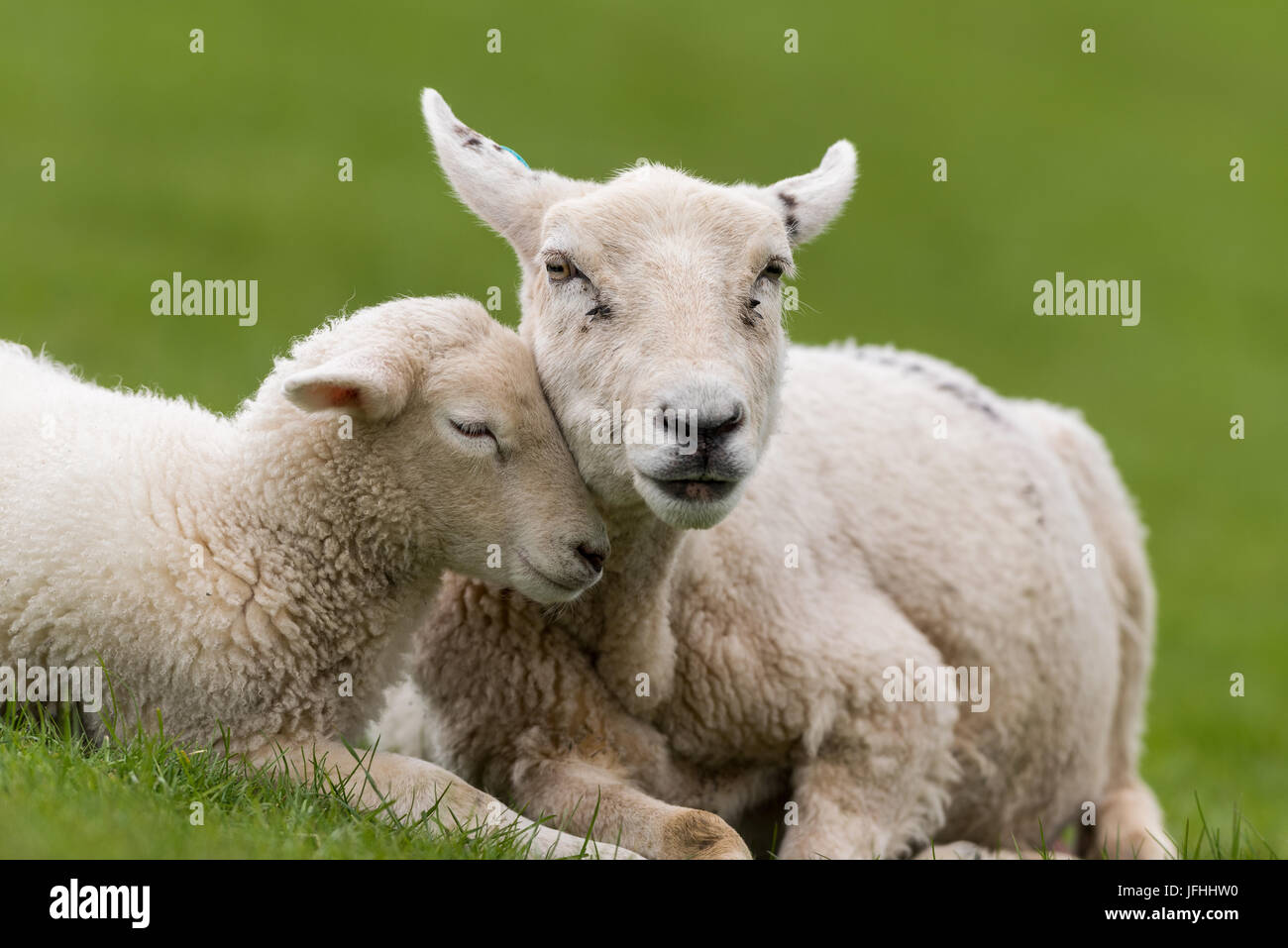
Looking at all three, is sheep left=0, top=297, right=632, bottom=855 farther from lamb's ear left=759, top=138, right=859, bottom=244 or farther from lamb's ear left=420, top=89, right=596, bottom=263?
lamb's ear left=759, top=138, right=859, bottom=244

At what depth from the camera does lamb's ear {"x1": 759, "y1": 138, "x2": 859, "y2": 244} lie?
617 cm

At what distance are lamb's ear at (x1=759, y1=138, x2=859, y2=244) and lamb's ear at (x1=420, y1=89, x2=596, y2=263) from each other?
27.0 inches

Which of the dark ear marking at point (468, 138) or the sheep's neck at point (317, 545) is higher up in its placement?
the dark ear marking at point (468, 138)

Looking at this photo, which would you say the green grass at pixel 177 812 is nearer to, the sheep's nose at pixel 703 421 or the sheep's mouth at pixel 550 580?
the sheep's mouth at pixel 550 580

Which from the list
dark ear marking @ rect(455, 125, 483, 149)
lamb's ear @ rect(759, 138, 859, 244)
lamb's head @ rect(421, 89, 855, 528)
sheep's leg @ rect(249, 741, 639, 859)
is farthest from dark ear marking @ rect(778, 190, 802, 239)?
sheep's leg @ rect(249, 741, 639, 859)

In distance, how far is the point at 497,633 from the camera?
600 cm

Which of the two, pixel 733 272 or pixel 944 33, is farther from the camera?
pixel 944 33

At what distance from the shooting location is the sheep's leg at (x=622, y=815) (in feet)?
17.4

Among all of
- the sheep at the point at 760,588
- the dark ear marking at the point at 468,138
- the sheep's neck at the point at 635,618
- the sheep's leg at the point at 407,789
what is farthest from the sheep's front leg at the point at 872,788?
the dark ear marking at the point at 468,138

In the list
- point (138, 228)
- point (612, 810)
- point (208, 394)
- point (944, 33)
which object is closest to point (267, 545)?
point (612, 810)

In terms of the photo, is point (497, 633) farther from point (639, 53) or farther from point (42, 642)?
point (639, 53)

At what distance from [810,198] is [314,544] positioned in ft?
7.09
